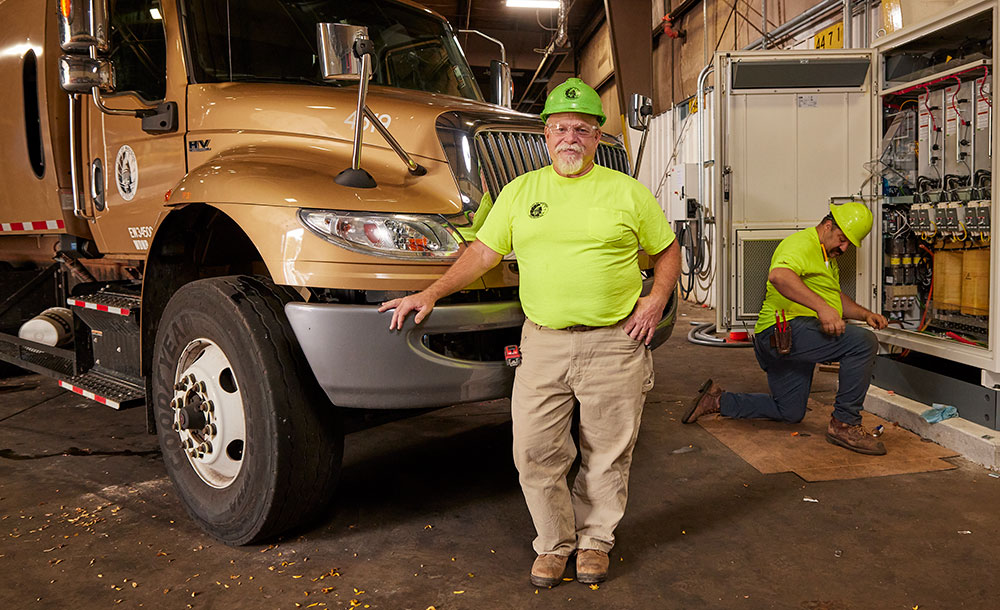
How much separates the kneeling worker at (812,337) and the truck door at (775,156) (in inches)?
46.8

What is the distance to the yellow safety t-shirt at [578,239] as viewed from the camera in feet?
9.07

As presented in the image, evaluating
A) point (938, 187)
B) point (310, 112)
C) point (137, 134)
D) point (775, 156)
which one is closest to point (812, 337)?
point (938, 187)

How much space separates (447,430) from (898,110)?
12.8 ft

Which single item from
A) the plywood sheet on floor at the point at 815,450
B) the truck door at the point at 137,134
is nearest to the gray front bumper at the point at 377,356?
the truck door at the point at 137,134

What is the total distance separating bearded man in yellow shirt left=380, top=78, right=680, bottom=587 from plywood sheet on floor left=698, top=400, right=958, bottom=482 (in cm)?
155

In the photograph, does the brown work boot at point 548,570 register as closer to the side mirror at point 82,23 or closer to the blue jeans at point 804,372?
the blue jeans at point 804,372

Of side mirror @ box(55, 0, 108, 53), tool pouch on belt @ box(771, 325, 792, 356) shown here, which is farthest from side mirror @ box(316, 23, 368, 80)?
tool pouch on belt @ box(771, 325, 792, 356)

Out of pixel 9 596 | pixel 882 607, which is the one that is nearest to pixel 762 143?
pixel 882 607

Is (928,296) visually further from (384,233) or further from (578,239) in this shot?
(384,233)

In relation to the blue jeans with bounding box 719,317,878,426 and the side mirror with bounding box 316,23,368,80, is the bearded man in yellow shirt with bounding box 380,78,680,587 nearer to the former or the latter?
the side mirror with bounding box 316,23,368,80

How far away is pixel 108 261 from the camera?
4523mm

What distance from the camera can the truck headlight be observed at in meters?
2.82

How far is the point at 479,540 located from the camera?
3172 mm

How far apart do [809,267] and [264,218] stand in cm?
314
